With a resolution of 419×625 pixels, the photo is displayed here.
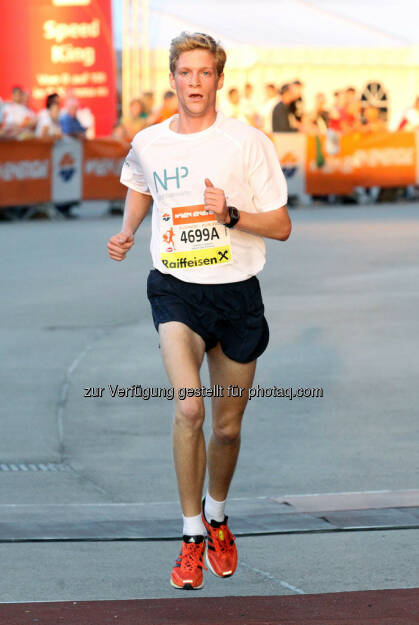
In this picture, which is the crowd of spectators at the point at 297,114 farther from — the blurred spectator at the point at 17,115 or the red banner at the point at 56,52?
the red banner at the point at 56,52

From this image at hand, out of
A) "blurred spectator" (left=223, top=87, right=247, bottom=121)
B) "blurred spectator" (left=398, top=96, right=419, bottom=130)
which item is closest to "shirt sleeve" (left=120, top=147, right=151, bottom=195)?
"blurred spectator" (left=223, top=87, right=247, bottom=121)

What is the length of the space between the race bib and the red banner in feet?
87.2

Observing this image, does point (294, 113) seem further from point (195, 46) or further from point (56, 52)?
point (195, 46)

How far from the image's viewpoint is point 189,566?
4.57 meters

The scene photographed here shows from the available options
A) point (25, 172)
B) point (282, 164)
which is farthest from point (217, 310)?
point (282, 164)

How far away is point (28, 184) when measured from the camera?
65.9 feet

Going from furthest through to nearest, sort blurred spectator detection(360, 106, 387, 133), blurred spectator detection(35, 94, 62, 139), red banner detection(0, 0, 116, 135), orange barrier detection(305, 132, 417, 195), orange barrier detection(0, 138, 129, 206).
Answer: red banner detection(0, 0, 116, 135) < blurred spectator detection(360, 106, 387, 133) < orange barrier detection(305, 132, 417, 195) < blurred spectator detection(35, 94, 62, 139) < orange barrier detection(0, 138, 129, 206)

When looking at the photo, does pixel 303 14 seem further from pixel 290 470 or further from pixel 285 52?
pixel 290 470

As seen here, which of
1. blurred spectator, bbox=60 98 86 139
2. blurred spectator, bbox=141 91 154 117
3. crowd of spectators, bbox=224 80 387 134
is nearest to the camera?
blurred spectator, bbox=60 98 86 139

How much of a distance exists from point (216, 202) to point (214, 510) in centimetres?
125

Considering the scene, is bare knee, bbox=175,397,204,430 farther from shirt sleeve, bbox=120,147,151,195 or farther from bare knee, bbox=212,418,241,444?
shirt sleeve, bbox=120,147,151,195

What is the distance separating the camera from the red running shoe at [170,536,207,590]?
4543 millimetres

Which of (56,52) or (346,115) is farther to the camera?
(56,52)

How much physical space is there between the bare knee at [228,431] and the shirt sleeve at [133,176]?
989 mm
